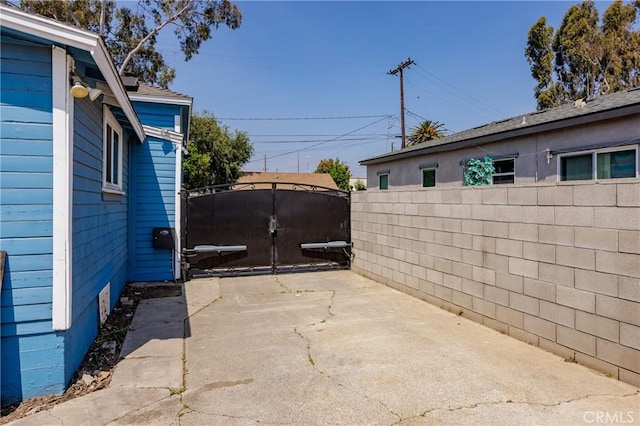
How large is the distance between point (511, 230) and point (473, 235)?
641mm

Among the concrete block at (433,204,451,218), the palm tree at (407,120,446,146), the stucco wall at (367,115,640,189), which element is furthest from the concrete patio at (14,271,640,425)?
the palm tree at (407,120,446,146)

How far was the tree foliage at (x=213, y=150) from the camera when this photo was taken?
24141 millimetres

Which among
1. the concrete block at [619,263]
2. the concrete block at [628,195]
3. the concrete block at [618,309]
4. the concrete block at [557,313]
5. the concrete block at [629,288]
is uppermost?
the concrete block at [628,195]

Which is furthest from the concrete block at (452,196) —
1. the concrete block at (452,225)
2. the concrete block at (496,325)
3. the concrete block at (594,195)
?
the concrete block at (594,195)

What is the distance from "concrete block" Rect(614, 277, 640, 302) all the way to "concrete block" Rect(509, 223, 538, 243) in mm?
936

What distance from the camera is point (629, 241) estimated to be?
10.1ft

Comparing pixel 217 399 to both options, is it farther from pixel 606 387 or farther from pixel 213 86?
pixel 213 86

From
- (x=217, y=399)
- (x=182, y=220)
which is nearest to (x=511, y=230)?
(x=217, y=399)

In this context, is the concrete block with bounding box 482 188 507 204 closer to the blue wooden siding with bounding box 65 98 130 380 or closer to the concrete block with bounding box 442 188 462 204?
the concrete block with bounding box 442 188 462 204

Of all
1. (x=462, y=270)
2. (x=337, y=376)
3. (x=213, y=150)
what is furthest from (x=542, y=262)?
(x=213, y=150)

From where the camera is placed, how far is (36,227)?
9.38 feet

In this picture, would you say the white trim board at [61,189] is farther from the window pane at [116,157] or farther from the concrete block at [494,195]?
the concrete block at [494,195]

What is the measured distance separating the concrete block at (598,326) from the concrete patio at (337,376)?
0.34 meters

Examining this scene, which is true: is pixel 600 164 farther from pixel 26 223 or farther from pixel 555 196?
pixel 26 223
